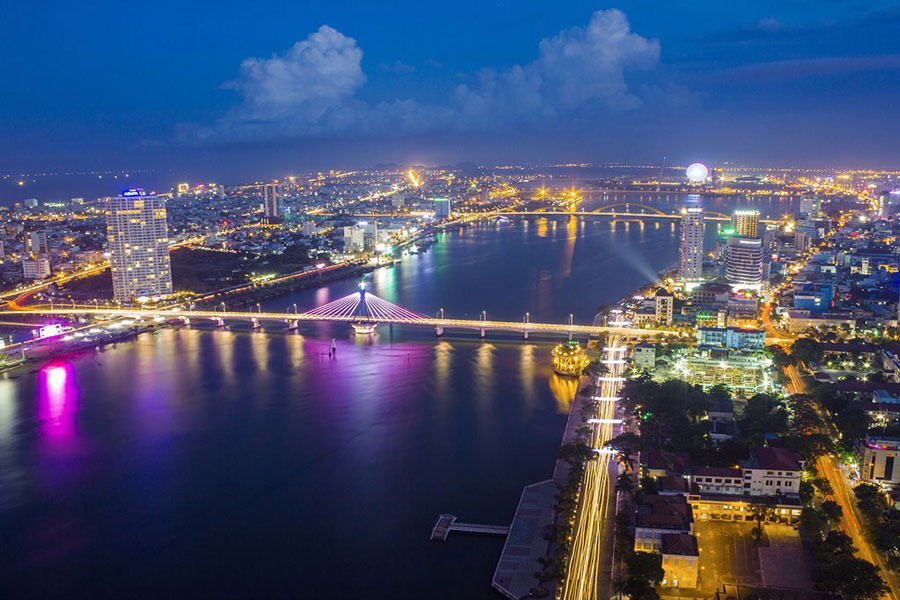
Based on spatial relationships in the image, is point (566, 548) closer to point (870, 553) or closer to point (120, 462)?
point (870, 553)

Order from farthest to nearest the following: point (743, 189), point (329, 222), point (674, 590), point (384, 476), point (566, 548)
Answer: point (743, 189) < point (329, 222) < point (384, 476) < point (566, 548) < point (674, 590)

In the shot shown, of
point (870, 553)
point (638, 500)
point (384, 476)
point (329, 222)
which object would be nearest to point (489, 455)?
point (384, 476)

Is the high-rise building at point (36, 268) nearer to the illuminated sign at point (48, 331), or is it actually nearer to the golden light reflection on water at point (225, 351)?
the illuminated sign at point (48, 331)

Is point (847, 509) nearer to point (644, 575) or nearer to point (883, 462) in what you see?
point (883, 462)

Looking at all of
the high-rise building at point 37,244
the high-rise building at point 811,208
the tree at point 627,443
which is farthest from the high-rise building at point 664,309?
the high-rise building at point 37,244

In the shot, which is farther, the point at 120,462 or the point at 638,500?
the point at 120,462
